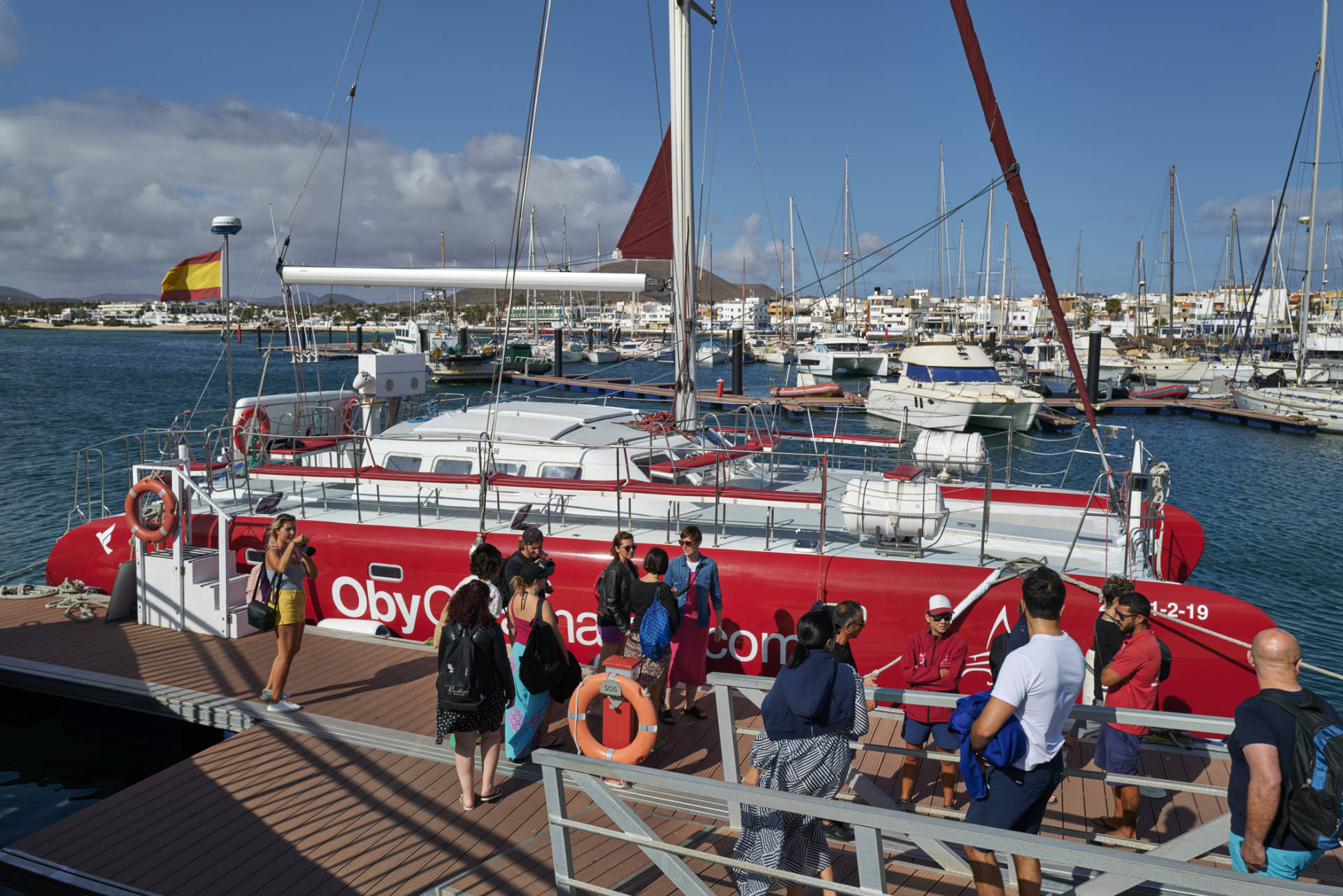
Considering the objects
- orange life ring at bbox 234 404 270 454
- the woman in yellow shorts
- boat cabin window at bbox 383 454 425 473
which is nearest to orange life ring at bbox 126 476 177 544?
boat cabin window at bbox 383 454 425 473

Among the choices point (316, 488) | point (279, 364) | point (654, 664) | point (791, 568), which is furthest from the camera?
point (279, 364)

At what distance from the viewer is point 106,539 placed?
455 inches

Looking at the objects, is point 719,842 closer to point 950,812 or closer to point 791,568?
point 950,812

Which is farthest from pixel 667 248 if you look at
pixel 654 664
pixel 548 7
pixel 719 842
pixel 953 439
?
pixel 719 842

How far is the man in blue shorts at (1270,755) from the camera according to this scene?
11.7 feet

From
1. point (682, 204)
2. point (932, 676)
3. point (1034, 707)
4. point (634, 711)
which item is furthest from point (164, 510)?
point (1034, 707)

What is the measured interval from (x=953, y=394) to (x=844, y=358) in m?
27.1

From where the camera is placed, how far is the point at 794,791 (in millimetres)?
4473

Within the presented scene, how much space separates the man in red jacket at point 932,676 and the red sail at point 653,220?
686 cm

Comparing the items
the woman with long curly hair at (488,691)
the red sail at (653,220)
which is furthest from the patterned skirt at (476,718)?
the red sail at (653,220)

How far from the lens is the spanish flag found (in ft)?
39.5

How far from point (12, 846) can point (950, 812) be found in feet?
21.5

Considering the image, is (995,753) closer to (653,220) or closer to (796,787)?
(796,787)

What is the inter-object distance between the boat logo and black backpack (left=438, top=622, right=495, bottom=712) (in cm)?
821
